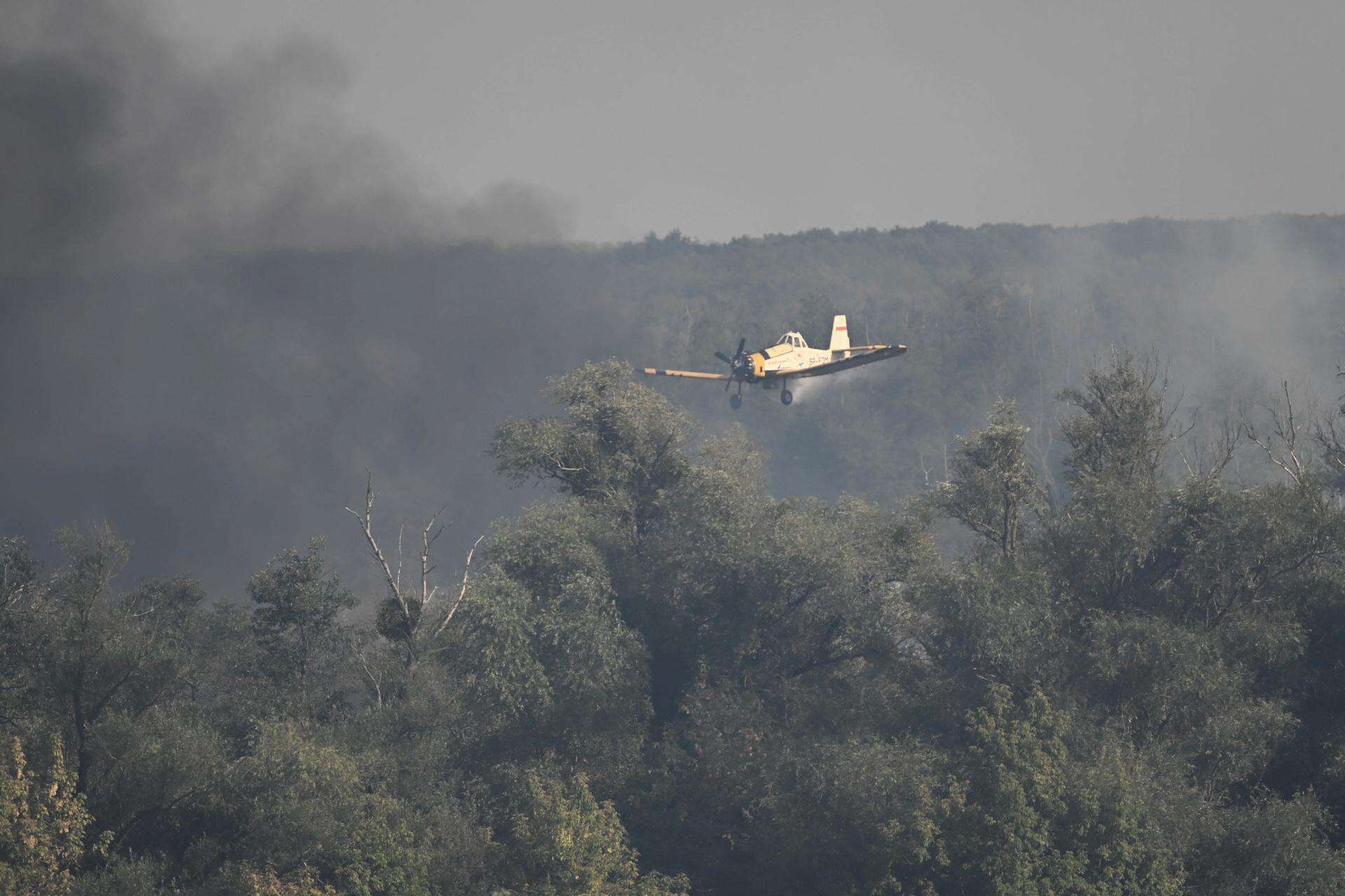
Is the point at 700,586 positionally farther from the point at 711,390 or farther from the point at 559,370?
the point at 711,390

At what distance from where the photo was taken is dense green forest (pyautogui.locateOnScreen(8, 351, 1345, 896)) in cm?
3503

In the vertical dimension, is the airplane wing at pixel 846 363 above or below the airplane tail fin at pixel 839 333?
below

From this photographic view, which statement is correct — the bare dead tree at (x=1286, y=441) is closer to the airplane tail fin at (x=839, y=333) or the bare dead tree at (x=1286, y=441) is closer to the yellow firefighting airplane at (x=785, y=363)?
the yellow firefighting airplane at (x=785, y=363)

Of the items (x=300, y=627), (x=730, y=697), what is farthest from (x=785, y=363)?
(x=300, y=627)

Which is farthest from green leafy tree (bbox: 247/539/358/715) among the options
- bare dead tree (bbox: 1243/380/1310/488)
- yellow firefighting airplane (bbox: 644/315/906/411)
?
bare dead tree (bbox: 1243/380/1310/488)

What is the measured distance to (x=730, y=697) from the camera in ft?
148

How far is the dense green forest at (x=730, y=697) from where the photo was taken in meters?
35.0

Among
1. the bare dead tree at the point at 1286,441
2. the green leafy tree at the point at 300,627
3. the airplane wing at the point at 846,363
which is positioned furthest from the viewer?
the airplane wing at the point at 846,363

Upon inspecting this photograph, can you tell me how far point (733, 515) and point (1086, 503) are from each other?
11.8 metres

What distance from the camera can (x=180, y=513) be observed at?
12388 centimetres

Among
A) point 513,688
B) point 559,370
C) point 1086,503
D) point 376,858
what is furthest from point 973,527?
point 559,370

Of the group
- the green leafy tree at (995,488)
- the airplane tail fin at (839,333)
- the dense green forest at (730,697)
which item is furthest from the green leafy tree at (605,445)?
the airplane tail fin at (839,333)

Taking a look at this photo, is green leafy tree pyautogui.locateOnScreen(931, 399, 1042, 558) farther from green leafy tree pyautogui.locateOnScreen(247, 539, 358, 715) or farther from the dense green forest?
green leafy tree pyautogui.locateOnScreen(247, 539, 358, 715)

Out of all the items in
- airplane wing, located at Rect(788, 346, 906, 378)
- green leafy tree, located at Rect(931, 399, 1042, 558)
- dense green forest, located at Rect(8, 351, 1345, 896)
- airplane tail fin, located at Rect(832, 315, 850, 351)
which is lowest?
dense green forest, located at Rect(8, 351, 1345, 896)
